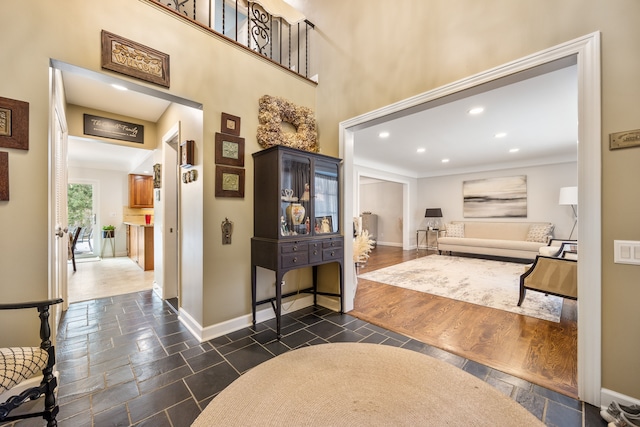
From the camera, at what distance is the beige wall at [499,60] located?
1434mm

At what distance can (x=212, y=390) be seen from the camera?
1669 millimetres

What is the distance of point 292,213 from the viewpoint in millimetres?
2576

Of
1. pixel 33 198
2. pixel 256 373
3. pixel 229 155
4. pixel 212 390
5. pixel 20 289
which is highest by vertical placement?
pixel 229 155

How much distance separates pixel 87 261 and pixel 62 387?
5.95 m

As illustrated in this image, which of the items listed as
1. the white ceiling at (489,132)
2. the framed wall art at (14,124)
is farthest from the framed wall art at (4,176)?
the white ceiling at (489,132)

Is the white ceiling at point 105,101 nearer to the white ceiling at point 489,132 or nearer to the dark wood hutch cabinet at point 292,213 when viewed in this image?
the dark wood hutch cabinet at point 292,213

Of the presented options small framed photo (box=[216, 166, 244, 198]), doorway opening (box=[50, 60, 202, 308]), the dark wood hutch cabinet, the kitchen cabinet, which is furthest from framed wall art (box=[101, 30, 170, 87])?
the kitchen cabinet

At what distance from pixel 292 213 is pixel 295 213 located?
0.11 feet

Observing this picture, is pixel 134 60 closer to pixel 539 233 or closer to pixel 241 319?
pixel 241 319

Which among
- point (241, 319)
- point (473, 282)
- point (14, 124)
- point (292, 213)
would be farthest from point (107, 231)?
point (473, 282)

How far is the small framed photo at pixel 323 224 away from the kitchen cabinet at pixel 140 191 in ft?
20.0

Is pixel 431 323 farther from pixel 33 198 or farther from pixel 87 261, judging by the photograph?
pixel 87 261

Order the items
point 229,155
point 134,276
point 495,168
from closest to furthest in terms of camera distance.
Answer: point 229,155 → point 134,276 → point 495,168

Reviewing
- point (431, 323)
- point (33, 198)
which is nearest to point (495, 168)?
point (431, 323)
